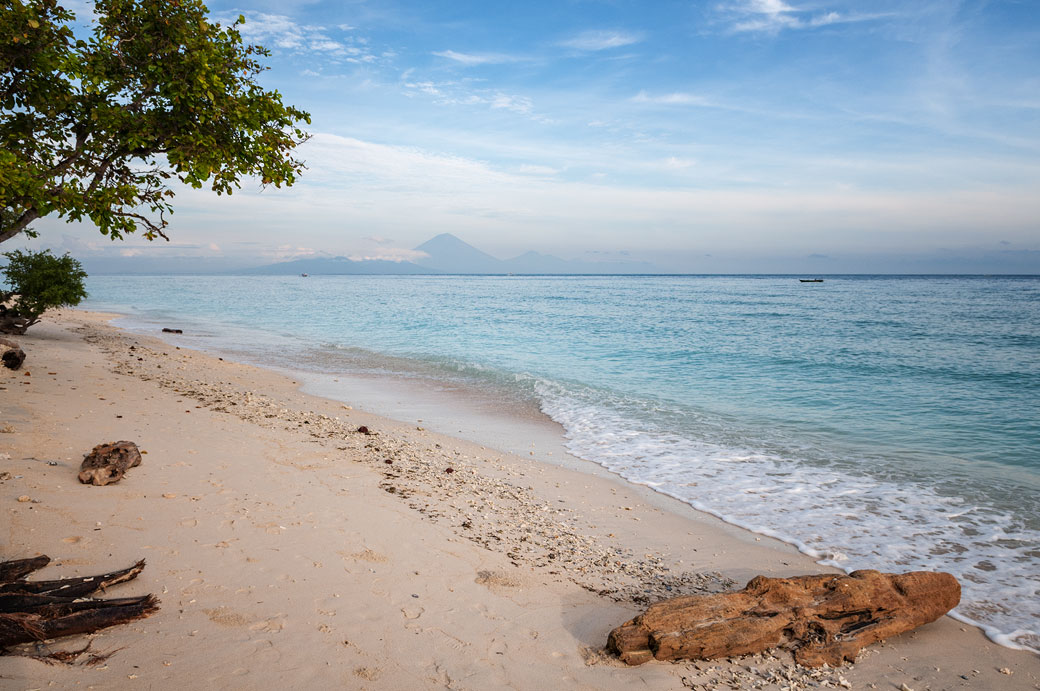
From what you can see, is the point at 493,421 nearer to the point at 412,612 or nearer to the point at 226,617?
the point at 412,612

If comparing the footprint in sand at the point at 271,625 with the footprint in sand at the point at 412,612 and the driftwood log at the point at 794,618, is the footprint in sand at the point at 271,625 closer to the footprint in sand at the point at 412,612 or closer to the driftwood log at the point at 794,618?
the footprint in sand at the point at 412,612

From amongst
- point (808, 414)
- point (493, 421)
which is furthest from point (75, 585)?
point (808, 414)

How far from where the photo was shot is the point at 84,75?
959 centimetres

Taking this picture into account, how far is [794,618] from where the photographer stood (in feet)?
16.0

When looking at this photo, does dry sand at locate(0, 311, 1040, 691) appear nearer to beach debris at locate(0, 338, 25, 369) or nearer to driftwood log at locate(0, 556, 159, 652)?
driftwood log at locate(0, 556, 159, 652)

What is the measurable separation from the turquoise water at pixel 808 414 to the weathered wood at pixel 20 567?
8.28 m

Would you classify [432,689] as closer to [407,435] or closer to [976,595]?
[976,595]

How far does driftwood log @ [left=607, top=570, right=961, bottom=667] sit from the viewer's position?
4598 millimetres

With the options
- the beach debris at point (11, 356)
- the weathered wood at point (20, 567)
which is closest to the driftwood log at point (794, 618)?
the weathered wood at point (20, 567)

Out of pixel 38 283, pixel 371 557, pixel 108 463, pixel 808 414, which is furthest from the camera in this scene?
pixel 38 283

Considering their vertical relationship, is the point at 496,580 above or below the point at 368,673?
below

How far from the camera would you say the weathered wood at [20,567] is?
14.9ft

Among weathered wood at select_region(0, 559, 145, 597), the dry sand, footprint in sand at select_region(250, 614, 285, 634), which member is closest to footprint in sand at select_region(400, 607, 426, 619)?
the dry sand

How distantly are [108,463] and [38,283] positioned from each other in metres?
17.5
